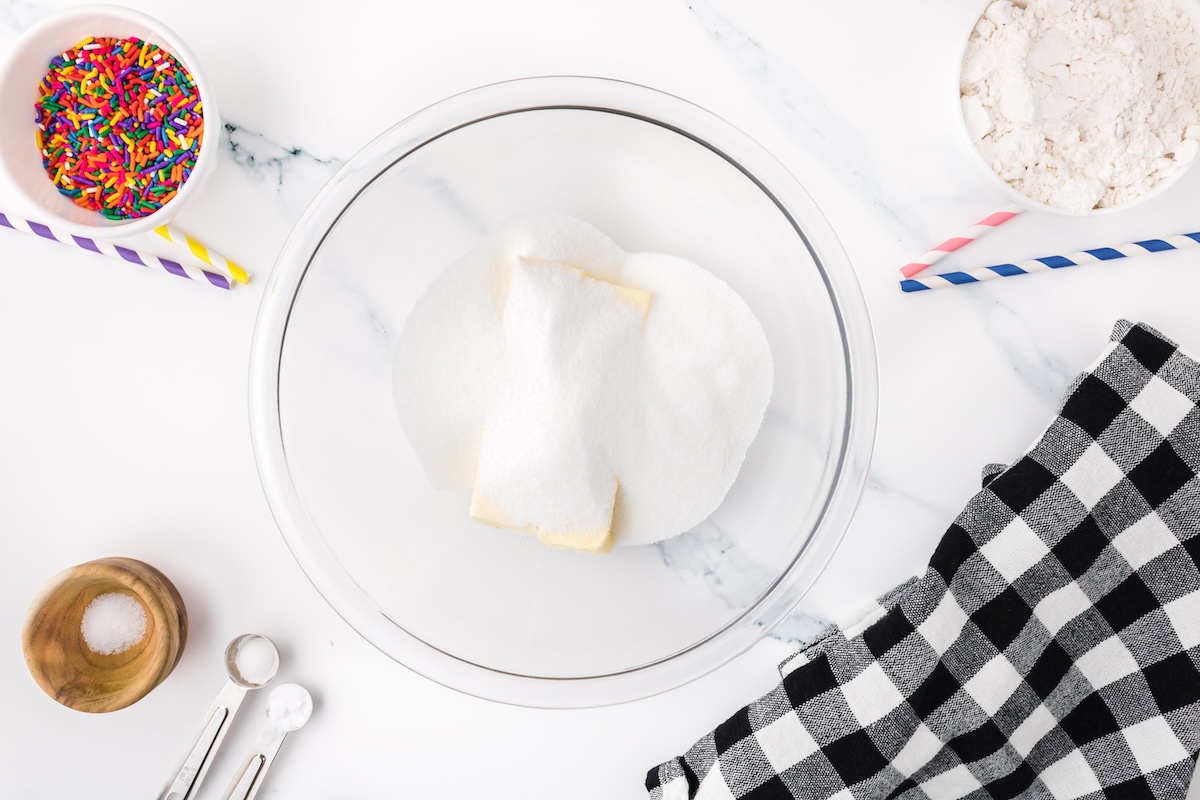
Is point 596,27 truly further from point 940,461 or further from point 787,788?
point 787,788

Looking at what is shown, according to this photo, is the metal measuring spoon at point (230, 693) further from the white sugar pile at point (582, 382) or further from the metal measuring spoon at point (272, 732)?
the white sugar pile at point (582, 382)

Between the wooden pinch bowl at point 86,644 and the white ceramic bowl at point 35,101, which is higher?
the white ceramic bowl at point 35,101

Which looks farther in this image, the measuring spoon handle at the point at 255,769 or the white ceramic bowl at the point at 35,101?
the measuring spoon handle at the point at 255,769

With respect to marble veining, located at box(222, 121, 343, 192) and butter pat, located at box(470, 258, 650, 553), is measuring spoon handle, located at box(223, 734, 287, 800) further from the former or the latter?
marble veining, located at box(222, 121, 343, 192)

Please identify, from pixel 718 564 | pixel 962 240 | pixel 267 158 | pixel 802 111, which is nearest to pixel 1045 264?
pixel 962 240

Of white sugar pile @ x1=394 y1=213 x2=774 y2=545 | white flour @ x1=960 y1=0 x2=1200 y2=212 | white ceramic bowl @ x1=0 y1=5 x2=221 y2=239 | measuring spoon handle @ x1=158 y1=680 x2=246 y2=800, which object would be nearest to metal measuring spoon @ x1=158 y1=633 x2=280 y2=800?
measuring spoon handle @ x1=158 y1=680 x2=246 y2=800

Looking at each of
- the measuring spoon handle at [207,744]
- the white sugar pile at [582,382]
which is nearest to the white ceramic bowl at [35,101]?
the white sugar pile at [582,382]
